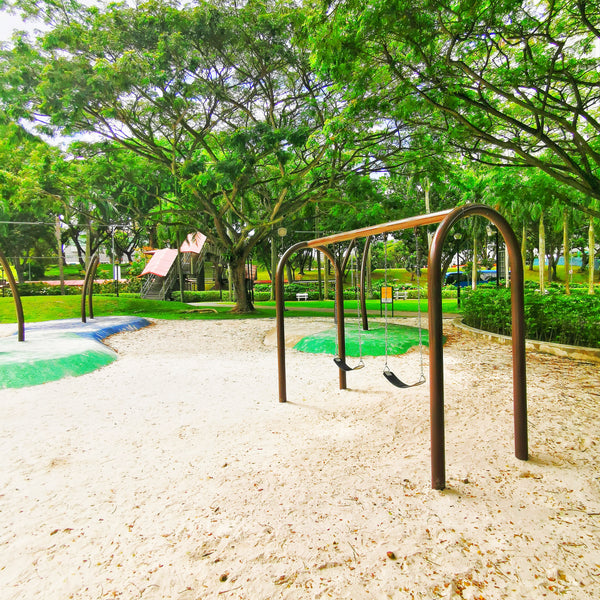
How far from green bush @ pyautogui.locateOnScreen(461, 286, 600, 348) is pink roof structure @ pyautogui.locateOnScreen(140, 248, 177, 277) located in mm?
22845

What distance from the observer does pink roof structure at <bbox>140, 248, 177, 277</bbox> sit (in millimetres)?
27281

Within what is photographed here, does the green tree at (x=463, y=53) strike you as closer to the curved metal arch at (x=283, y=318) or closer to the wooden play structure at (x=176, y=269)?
the curved metal arch at (x=283, y=318)

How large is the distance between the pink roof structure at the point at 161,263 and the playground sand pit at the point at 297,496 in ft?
76.7

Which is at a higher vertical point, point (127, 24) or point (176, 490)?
point (127, 24)

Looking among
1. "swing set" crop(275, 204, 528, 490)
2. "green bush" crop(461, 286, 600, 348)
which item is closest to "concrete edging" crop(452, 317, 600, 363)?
"green bush" crop(461, 286, 600, 348)

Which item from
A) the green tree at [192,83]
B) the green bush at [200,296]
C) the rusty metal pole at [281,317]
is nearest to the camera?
the rusty metal pole at [281,317]

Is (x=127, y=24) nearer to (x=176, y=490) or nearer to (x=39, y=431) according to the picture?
(x=39, y=431)

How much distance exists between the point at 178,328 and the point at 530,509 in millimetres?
10034

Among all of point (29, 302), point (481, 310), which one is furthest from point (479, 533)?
point (29, 302)

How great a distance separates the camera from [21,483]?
272 cm

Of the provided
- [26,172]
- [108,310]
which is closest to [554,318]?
[108,310]

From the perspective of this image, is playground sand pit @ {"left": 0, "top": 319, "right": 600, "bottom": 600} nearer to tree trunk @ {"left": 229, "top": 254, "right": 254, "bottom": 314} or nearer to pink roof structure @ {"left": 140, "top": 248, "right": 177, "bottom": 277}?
tree trunk @ {"left": 229, "top": 254, "right": 254, "bottom": 314}

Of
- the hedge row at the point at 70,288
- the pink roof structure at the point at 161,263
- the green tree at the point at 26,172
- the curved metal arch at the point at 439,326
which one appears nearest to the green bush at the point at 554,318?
the curved metal arch at the point at 439,326

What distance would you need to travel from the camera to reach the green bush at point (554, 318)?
6.43 meters
